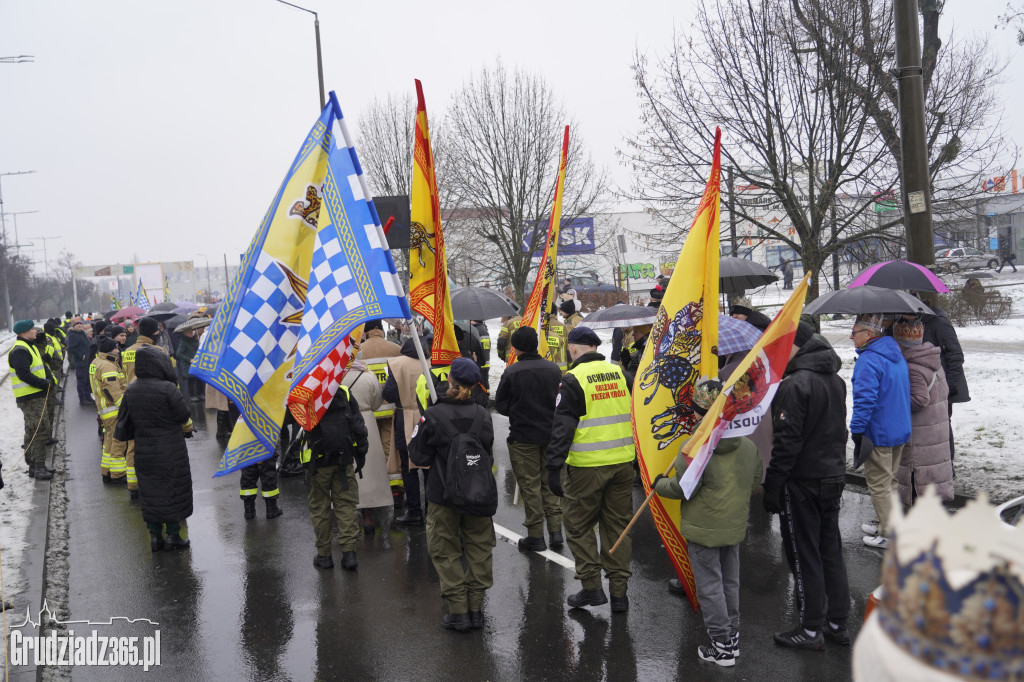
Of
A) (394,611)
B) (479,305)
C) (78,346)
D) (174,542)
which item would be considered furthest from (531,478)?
(78,346)

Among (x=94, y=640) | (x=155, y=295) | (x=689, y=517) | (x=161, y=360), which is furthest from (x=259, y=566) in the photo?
(x=155, y=295)

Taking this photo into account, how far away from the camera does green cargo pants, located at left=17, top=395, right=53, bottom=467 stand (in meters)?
11.2

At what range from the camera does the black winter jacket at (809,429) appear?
201 inches

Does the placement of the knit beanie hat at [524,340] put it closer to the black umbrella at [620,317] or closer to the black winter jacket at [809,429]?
the black winter jacket at [809,429]

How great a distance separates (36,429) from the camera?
36.6 ft

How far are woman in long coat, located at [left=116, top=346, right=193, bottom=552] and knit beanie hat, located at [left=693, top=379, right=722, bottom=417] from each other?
4923mm

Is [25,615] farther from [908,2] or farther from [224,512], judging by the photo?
[908,2]

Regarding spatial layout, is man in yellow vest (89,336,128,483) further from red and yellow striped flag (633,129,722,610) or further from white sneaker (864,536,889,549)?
white sneaker (864,536,889,549)

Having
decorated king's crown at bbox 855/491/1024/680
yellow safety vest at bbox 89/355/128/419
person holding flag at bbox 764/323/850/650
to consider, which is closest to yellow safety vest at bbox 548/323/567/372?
yellow safety vest at bbox 89/355/128/419

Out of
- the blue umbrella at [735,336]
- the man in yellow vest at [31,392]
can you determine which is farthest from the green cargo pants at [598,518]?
the man in yellow vest at [31,392]

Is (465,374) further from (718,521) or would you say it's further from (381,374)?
(381,374)

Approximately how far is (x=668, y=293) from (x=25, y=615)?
520cm

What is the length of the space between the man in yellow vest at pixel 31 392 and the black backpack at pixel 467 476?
26.5 feet

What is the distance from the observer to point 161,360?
7703 mm
